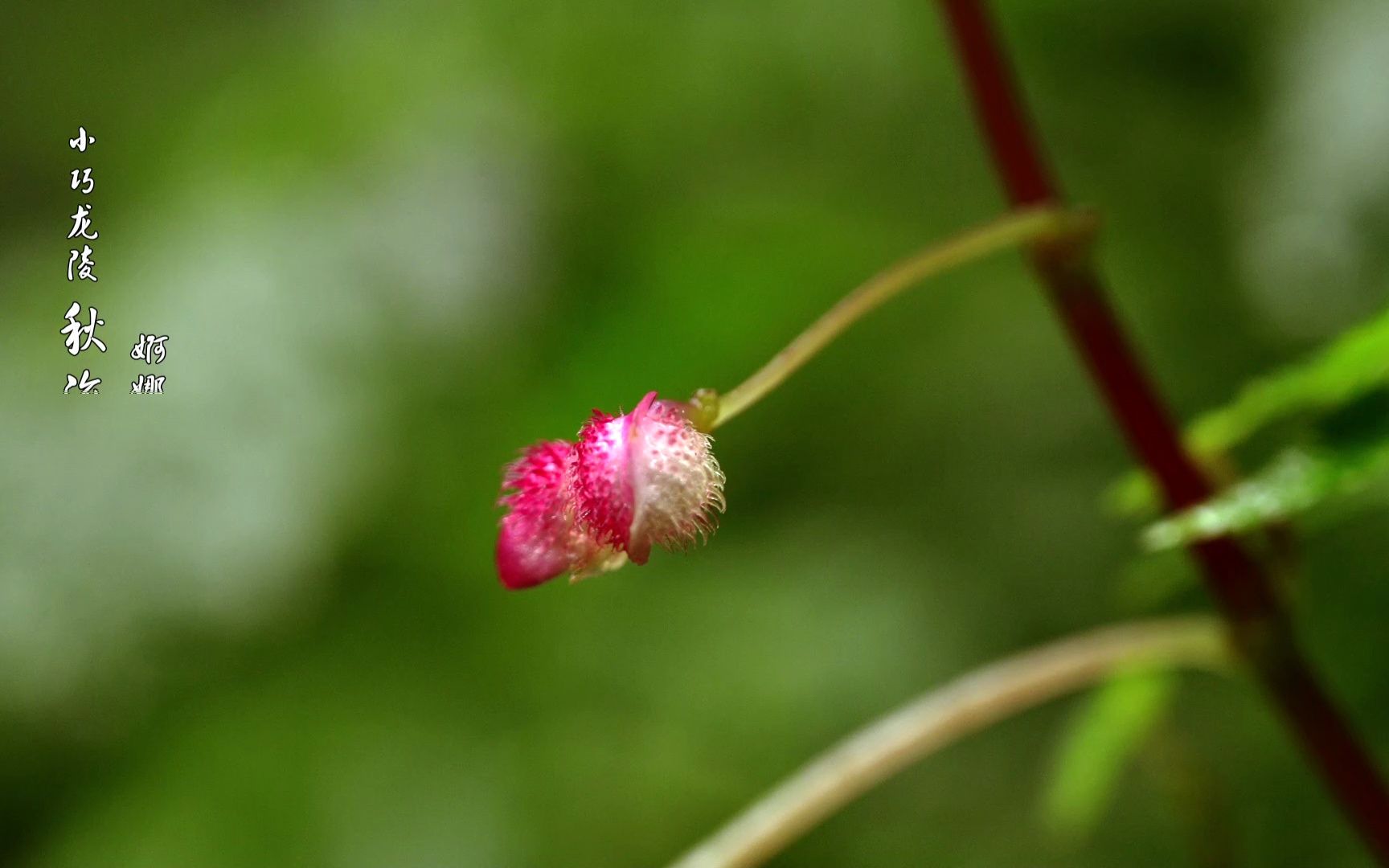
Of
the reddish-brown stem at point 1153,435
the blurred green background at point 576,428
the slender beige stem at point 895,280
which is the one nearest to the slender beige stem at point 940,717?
the reddish-brown stem at point 1153,435

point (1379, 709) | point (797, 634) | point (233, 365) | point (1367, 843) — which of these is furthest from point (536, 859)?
point (1367, 843)

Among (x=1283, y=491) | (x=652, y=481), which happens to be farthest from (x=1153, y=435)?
(x=652, y=481)

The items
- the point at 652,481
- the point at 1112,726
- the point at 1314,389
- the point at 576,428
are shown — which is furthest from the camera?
the point at 576,428

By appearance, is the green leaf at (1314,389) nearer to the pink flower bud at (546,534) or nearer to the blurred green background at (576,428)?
the pink flower bud at (546,534)

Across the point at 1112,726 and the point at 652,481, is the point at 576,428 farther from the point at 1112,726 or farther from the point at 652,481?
the point at 652,481

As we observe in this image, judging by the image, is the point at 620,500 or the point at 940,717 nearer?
the point at 620,500

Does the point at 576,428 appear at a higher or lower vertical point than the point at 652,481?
higher

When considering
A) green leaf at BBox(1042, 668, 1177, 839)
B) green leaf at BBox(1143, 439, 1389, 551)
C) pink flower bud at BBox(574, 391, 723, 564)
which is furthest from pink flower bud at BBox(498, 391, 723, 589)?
green leaf at BBox(1042, 668, 1177, 839)
